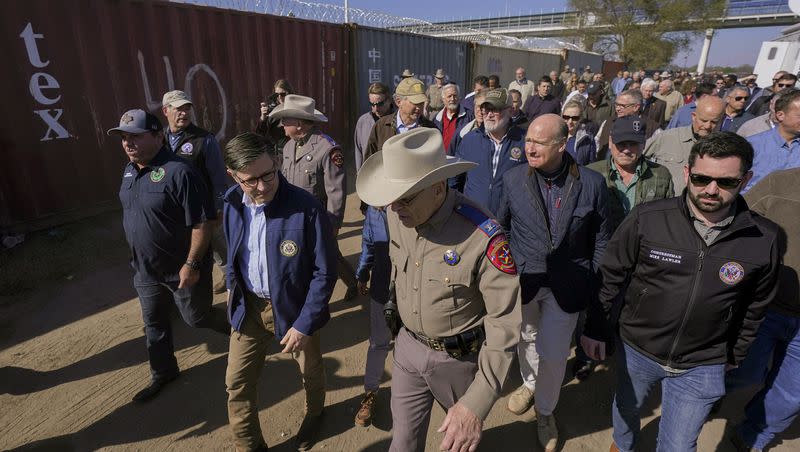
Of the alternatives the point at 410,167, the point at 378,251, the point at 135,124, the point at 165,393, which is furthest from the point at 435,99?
the point at 410,167

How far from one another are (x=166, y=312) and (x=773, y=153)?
15.4 feet

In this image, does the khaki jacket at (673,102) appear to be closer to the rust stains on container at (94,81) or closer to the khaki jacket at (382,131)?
the khaki jacket at (382,131)

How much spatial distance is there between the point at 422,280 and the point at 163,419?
236 centimetres

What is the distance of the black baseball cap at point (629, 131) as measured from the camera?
2721mm

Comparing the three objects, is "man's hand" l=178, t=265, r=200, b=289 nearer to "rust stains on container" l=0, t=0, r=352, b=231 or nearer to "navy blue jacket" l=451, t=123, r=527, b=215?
"navy blue jacket" l=451, t=123, r=527, b=215

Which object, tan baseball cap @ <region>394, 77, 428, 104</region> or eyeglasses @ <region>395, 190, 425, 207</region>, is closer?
eyeglasses @ <region>395, 190, 425, 207</region>

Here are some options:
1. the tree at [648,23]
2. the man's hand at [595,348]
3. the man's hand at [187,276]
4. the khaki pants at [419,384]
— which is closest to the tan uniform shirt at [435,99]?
the man's hand at [187,276]

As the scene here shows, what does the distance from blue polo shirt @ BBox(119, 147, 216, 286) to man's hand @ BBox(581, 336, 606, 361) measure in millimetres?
2614

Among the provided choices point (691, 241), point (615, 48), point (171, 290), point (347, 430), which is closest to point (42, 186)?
point (171, 290)

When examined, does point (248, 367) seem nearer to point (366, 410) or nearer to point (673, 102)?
point (366, 410)

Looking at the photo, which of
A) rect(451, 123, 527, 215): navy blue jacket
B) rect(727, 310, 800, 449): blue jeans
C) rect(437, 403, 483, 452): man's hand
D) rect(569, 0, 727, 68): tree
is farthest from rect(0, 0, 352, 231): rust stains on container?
rect(569, 0, 727, 68): tree

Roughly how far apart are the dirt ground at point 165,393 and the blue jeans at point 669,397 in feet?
1.78

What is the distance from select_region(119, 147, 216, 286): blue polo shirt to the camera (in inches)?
109

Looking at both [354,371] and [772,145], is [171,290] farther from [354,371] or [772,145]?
[772,145]
